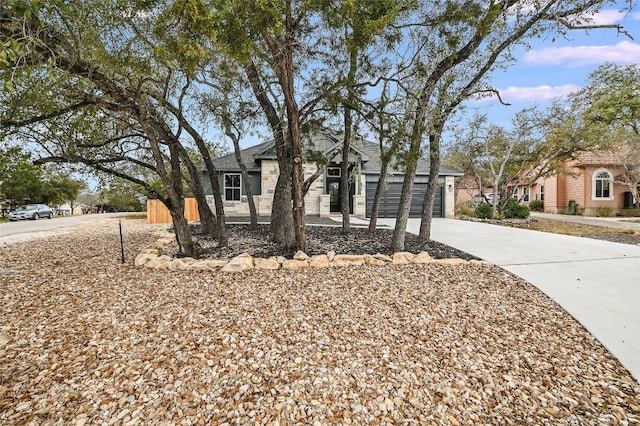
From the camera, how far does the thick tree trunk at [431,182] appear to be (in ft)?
20.1

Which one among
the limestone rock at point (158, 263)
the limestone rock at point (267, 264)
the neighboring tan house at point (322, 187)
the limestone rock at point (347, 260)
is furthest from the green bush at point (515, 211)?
the limestone rock at point (158, 263)

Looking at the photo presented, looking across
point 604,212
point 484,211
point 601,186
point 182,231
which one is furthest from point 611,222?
point 182,231

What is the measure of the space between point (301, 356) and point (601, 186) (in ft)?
83.5

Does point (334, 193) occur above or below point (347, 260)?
above

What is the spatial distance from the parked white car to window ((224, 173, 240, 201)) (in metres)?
15.4

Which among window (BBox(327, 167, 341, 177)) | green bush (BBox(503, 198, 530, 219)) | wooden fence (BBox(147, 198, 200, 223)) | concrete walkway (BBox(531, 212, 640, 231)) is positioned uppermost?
window (BBox(327, 167, 341, 177))

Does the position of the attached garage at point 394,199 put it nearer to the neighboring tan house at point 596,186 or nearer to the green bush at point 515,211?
the green bush at point 515,211

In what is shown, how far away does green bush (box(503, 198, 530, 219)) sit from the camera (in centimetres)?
1456

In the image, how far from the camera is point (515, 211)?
14688 mm

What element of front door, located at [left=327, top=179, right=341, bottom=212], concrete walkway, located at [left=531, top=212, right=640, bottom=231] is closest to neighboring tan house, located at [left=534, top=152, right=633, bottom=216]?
concrete walkway, located at [left=531, top=212, right=640, bottom=231]

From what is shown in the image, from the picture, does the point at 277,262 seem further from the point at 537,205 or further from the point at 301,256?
the point at 537,205

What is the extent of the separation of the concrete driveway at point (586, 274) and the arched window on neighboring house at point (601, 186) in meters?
15.9

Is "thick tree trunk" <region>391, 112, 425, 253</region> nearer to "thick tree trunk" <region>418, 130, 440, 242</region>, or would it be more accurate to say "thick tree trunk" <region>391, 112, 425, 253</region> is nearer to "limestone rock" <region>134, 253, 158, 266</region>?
"thick tree trunk" <region>418, 130, 440, 242</region>

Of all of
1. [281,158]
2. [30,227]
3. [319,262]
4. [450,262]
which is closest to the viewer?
[319,262]
